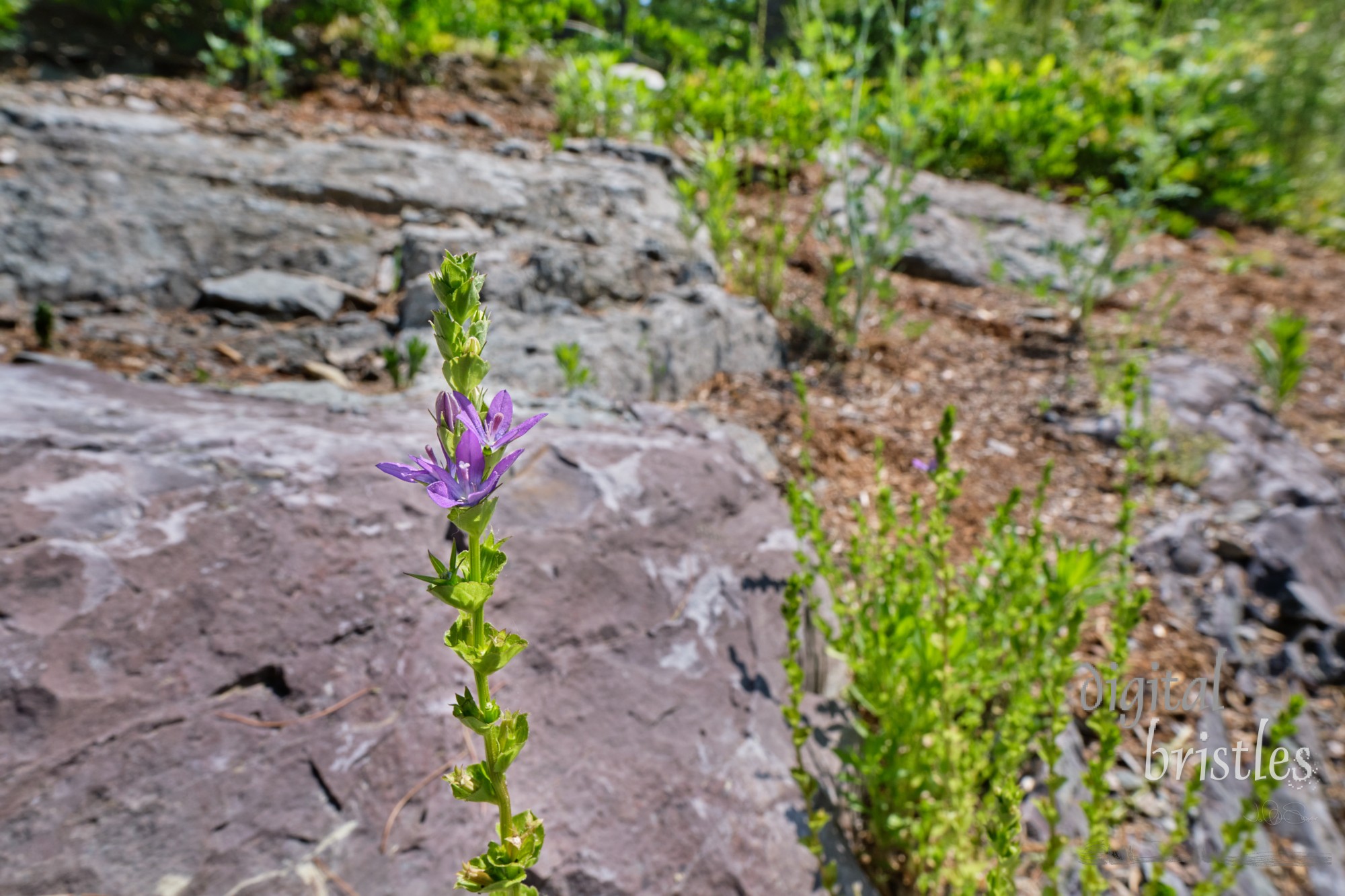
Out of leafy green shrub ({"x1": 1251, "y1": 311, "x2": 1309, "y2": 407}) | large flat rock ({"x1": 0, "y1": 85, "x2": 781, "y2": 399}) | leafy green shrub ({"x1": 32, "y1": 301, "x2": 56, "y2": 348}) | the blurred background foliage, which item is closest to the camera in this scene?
leafy green shrub ({"x1": 32, "y1": 301, "x2": 56, "y2": 348})

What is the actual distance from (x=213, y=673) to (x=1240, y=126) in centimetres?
852

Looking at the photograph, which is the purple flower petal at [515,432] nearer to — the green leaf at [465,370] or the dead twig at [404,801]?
the green leaf at [465,370]

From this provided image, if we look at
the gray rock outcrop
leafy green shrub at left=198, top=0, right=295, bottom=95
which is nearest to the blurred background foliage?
leafy green shrub at left=198, top=0, right=295, bottom=95

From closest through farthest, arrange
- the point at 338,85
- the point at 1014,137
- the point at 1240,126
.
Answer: the point at 338,85, the point at 1014,137, the point at 1240,126

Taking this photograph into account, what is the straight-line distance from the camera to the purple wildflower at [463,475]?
2.04 feet

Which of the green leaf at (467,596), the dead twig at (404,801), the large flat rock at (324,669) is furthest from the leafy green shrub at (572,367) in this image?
the green leaf at (467,596)

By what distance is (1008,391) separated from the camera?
3604 millimetres

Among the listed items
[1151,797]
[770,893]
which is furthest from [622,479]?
[1151,797]

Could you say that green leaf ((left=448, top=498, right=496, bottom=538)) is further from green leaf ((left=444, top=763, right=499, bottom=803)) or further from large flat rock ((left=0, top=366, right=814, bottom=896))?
large flat rock ((left=0, top=366, right=814, bottom=896))

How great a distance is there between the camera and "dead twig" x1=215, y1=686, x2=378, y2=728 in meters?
1.36

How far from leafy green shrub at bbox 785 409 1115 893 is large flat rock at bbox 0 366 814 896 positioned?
224 mm

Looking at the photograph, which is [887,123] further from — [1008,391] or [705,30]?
[705,30]

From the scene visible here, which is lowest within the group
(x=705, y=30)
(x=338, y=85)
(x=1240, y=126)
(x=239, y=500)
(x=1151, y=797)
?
(x=1151, y=797)

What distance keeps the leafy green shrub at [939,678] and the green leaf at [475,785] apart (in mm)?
816
